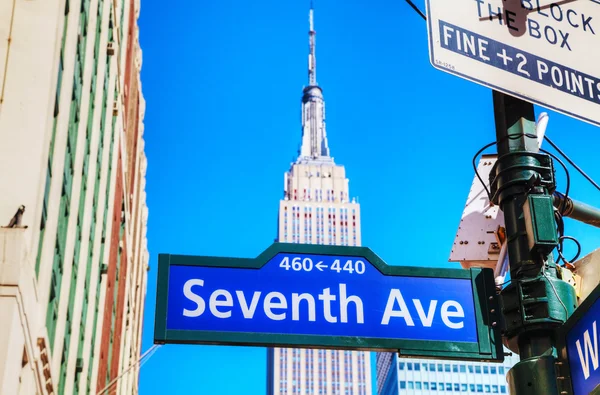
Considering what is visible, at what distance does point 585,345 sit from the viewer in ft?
15.6

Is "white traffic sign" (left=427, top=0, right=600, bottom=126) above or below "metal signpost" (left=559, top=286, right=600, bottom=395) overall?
above

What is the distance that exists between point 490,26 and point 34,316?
55.7 feet

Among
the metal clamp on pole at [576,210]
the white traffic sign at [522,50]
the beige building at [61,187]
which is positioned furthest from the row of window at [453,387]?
the white traffic sign at [522,50]

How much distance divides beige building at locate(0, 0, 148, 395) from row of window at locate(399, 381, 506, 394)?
113881mm

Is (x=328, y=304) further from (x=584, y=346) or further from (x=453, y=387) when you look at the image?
(x=453, y=387)

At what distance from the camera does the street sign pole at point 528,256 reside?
5.12 m

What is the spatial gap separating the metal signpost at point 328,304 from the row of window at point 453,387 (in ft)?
498

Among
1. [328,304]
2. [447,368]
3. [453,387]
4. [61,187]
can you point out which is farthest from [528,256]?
[447,368]

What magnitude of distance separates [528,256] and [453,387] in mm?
153348

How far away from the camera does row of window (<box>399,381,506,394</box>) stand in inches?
6033

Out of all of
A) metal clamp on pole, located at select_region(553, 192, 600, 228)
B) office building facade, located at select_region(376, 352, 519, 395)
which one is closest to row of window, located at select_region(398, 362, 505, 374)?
office building facade, located at select_region(376, 352, 519, 395)

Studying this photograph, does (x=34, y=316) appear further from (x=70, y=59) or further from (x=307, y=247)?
(x=307, y=247)

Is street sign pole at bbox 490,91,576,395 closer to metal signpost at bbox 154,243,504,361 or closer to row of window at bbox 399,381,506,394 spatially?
metal signpost at bbox 154,243,504,361

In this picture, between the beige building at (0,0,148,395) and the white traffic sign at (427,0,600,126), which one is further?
the beige building at (0,0,148,395)
